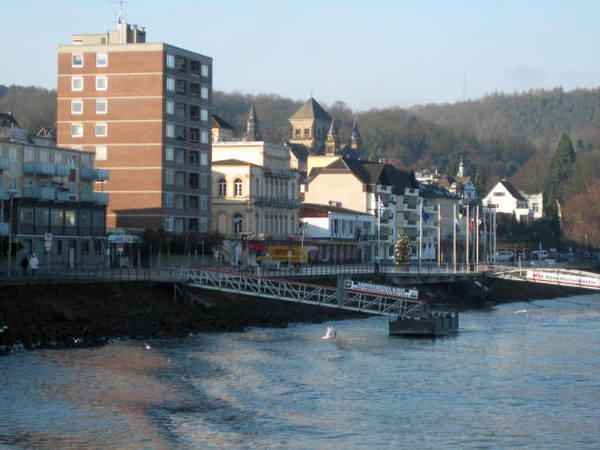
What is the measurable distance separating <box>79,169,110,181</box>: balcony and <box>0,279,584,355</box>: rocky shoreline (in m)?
20.4

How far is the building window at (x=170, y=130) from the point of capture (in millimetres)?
96875

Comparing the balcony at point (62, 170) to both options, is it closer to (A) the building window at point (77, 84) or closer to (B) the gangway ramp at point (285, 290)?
(A) the building window at point (77, 84)

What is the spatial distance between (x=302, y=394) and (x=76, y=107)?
200 ft

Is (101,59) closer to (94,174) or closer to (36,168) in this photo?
(94,174)

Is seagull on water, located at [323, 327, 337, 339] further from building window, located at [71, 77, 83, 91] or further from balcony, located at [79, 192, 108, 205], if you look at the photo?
building window, located at [71, 77, 83, 91]

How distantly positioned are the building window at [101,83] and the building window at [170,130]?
6583mm

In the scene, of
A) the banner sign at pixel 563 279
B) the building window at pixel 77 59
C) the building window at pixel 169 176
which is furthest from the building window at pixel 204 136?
the banner sign at pixel 563 279

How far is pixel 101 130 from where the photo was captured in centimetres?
9669

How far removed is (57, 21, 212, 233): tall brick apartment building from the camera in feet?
315

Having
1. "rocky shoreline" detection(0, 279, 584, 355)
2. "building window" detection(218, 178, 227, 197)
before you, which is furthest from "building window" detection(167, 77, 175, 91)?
"rocky shoreline" detection(0, 279, 584, 355)

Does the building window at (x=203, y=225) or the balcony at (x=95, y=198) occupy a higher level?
the balcony at (x=95, y=198)

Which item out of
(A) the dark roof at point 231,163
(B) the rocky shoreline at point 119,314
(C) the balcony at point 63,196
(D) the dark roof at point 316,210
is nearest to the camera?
(B) the rocky shoreline at point 119,314

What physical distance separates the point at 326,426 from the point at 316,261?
8140cm

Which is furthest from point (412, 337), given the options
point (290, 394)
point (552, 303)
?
point (552, 303)
